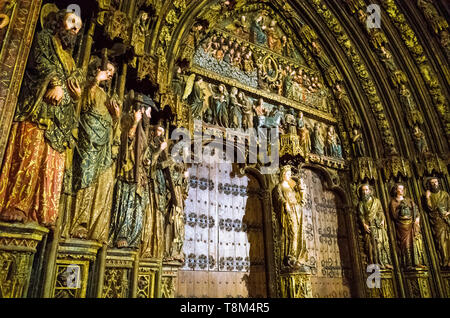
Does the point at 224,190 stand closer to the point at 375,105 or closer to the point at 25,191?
the point at 25,191

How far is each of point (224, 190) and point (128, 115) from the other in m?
2.47

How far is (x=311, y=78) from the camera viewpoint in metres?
8.10

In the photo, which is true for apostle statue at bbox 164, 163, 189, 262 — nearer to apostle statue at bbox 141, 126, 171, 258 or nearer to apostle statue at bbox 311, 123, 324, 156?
apostle statue at bbox 141, 126, 171, 258

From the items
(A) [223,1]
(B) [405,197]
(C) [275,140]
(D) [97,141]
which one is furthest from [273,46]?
(D) [97,141]

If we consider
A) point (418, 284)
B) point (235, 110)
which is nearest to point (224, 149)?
point (235, 110)

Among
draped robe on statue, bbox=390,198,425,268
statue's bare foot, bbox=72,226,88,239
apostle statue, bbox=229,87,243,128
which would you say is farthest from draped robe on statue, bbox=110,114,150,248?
draped robe on statue, bbox=390,198,425,268

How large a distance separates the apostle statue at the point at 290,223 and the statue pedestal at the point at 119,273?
2.90 m

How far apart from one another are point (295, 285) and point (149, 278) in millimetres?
2620

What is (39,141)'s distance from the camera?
2500 mm

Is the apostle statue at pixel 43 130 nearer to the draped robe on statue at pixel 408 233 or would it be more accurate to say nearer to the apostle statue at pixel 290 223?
the apostle statue at pixel 290 223

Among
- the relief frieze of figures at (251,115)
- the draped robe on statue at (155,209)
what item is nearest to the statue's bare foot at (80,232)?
A: the draped robe on statue at (155,209)

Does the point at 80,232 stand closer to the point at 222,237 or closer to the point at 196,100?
the point at 222,237

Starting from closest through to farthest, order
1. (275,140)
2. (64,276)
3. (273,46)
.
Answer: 1. (64,276)
2. (275,140)
3. (273,46)

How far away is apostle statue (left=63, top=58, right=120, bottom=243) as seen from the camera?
287cm
